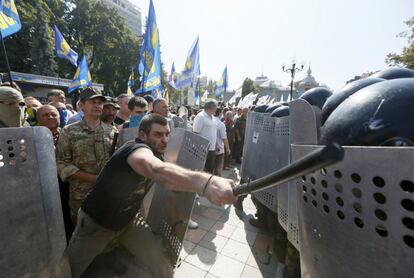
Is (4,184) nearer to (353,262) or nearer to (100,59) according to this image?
(353,262)

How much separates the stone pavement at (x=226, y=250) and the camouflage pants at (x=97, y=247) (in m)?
0.83

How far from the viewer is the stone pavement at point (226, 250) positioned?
9.69 ft

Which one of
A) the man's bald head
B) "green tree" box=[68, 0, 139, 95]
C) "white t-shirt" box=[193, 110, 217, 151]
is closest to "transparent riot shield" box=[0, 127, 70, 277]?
the man's bald head

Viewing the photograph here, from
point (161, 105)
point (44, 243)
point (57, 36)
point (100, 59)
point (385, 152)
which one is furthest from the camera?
point (100, 59)

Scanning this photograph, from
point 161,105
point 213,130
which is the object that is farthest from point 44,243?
point 213,130

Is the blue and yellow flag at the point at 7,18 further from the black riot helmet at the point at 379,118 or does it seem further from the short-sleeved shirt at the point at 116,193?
the black riot helmet at the point at 379,118

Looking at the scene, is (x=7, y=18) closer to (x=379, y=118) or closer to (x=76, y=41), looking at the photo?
(x=379, y=118)

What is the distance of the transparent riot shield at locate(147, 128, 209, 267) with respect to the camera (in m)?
2.27

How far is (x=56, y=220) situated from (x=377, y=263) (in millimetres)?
1855

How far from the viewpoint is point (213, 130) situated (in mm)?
5086

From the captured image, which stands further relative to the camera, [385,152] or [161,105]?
[161,105]

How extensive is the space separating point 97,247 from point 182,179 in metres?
1.55

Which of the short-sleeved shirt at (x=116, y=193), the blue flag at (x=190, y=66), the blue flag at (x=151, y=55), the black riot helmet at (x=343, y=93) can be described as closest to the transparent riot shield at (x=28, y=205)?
the short-sleeved shirt at (x=116, y=193)

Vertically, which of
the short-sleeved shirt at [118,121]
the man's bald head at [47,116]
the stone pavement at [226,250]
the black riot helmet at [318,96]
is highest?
the black riot helmet at [318,96]
